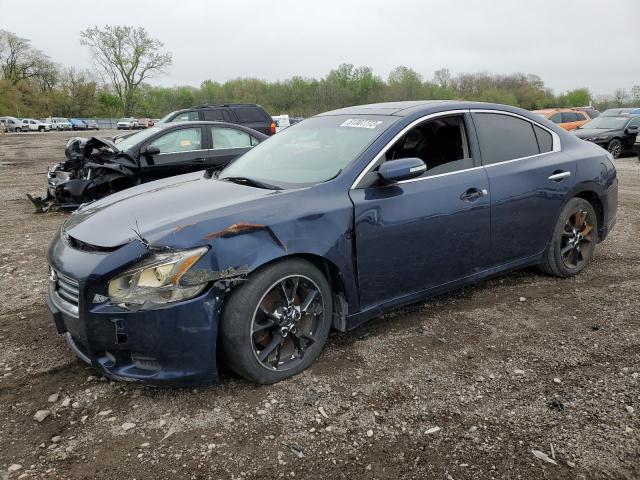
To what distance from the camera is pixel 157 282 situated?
2678 mm

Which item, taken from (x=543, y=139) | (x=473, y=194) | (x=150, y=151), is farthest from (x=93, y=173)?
(x=543, y=139)

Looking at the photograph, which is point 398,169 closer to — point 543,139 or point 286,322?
point 286,322

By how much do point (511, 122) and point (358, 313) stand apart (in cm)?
217

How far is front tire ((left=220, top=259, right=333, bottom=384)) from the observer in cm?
279

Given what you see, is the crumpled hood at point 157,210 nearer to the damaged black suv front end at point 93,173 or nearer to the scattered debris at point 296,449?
the scattered debris at point 296,449

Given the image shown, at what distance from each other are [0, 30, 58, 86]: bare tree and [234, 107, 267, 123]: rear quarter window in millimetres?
68308

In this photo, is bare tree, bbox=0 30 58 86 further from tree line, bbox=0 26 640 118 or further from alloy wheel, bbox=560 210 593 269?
alloy wheel, bbox=560 210 593 269

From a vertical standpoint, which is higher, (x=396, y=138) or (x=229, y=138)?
(x=229, y=138)

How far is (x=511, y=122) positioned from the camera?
4.21 metres

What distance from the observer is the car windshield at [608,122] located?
54.4ft

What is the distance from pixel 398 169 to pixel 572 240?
2.29 metres

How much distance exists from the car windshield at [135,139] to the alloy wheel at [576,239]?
20.4 feet

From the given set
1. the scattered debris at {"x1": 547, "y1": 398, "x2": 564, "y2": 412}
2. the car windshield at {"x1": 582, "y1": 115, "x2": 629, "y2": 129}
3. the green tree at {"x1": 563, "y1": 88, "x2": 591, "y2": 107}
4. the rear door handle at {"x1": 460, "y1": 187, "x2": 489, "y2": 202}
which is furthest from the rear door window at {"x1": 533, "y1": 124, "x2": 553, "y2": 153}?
the green tree at {"x1": 563, "y1": 88, "x2": 591, "y2": 107}

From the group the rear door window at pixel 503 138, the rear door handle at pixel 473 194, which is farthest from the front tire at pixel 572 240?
the rear door handle at pixel 473 194
